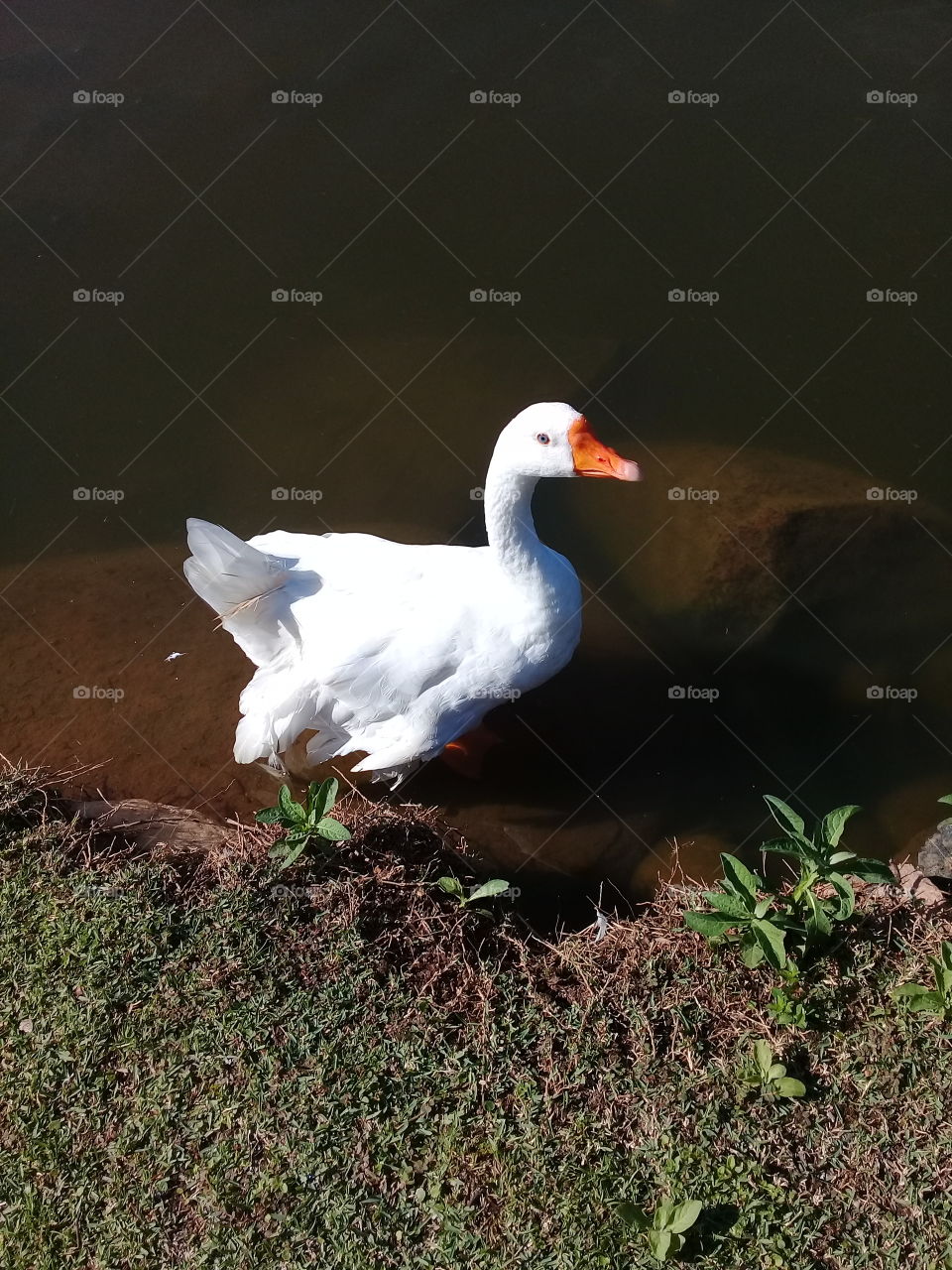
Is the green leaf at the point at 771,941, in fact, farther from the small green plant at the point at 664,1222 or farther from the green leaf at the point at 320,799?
the green leaf at the point at 320,799

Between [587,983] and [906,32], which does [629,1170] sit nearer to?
[587,983]

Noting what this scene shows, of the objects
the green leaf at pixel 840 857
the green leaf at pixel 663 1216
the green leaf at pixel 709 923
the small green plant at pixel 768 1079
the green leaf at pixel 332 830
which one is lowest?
the green leaf at pixel 663 1216

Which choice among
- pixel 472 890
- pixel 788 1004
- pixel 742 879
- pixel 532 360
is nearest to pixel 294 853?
pixel 472 890

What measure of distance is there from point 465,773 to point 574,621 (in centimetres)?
100

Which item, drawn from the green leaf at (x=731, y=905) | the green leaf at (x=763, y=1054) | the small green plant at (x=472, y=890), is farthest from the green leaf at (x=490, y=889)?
the green leaf at (x=763, y=1054)

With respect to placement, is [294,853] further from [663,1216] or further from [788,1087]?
[788,1087]

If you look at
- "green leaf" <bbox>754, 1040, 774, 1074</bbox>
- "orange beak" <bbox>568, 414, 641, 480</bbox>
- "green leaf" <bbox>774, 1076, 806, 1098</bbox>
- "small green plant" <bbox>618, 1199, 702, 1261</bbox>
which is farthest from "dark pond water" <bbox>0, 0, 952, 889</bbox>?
"small green plant" <bbox>618, 1199, 702, 1261</bbox>

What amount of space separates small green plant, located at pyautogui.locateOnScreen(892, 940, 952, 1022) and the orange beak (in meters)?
1.97

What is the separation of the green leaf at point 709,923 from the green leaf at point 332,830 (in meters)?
1.20

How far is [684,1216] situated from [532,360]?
444 cm

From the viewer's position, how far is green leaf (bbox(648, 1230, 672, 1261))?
282 centimetres

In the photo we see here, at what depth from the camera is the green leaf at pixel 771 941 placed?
10.7ft

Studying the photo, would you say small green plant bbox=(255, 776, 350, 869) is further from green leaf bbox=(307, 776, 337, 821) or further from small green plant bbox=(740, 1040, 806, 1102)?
small green plant bbox=(740, 1040, 806, 1102)

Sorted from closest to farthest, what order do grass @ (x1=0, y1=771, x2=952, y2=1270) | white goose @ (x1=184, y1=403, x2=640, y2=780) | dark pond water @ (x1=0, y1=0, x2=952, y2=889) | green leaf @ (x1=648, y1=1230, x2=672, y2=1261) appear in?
green leaf @ (x1=648, y1=1230, x2=672, y2=1261) → grass @ (x1=0, y1=771, x2=952, y2=1270) → white goose @ (x1=184, y1=403, x2=640, y2=780) → dark pond water @ (x1=0, y1=0, x2=952, y2=889)
